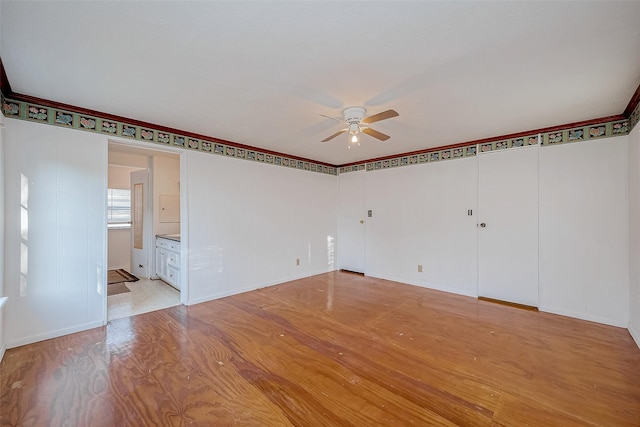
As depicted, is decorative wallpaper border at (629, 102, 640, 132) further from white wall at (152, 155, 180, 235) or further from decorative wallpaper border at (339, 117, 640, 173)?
white wall at (152, 155, 180, 235)

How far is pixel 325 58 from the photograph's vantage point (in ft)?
6.17

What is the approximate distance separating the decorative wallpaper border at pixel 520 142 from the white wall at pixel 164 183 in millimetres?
3754

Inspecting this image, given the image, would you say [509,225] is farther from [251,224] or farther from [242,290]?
[242,290]

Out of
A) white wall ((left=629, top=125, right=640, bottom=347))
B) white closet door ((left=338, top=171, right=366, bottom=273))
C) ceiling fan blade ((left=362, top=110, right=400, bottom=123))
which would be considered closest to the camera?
ceiling fan blade ((left=362, top=110, right=400, bottom=123))

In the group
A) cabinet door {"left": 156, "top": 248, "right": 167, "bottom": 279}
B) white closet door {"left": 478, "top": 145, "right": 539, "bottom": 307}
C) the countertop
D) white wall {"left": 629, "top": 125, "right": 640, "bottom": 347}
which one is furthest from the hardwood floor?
cabinet door {"left": 156, "top": 248, "right": 167, "bottom": 279}

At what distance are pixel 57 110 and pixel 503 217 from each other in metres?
5.51

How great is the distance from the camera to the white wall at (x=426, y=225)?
417cm

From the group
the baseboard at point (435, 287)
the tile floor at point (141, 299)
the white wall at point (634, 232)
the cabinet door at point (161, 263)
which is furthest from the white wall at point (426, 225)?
the cabinet door at point (161, 263)

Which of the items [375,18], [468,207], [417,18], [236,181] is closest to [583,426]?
[417,18]

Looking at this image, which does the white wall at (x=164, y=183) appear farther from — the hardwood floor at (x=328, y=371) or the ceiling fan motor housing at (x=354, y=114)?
the ceiling fan motor housing at (x=354, y=114)

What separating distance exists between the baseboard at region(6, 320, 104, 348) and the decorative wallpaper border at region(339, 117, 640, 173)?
4765 millimetres

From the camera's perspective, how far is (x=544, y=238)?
137 inches

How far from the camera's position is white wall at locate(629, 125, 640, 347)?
2.62 metres

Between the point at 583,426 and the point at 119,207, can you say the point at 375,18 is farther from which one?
the point at 119,207
